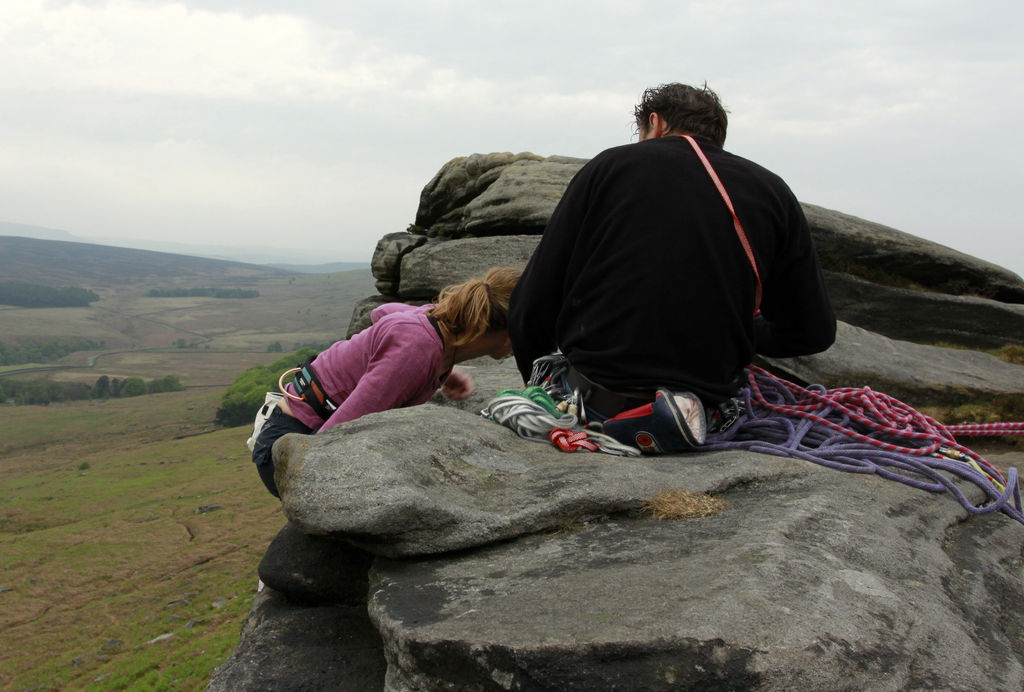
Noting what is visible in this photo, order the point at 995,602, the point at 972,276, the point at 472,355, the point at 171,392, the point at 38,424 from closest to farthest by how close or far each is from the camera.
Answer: the point at 995,602 → the point at 472,355 → the point at 972,276 → the point at 38,424 → the point at 171,392

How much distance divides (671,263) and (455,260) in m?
13.0

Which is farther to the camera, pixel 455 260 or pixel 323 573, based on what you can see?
pixel 455 260

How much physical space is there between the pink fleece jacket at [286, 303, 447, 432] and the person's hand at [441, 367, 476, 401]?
1.69 m

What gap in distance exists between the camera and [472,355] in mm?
7316

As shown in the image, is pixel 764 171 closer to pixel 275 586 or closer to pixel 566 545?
pixel 566 545

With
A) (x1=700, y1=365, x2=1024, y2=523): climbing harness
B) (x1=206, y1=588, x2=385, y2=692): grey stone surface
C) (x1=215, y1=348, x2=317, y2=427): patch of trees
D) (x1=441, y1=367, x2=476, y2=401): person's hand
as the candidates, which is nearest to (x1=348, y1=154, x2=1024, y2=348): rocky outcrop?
(x1=441, y1=367, x2=476, y2=401): person's hand

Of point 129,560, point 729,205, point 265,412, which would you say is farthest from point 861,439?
point 129,560

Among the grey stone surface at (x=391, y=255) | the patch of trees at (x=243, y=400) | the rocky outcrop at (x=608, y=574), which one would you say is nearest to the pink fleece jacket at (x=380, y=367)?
the rocky outcrop at (x=608, y=574)

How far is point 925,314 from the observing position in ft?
50.7

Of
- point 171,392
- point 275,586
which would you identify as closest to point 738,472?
point 275,586

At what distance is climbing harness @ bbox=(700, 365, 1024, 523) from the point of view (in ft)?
20.2

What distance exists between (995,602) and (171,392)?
669ft

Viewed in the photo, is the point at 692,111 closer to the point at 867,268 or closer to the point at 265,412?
the point at 265,412

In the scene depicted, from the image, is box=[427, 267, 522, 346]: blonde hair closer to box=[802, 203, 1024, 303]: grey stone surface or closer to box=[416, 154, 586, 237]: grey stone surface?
box=[416, 154, 586, 237]: grey stone surface
